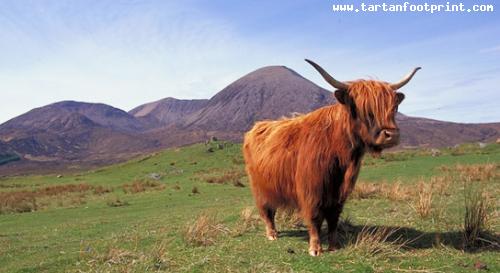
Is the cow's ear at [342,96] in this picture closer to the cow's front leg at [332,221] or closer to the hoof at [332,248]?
the cow's front leg at [332,221]

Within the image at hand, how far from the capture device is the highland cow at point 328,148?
20.0 ft

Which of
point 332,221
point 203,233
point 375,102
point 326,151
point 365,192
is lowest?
point 365,192

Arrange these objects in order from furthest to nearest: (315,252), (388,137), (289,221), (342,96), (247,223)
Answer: (247,223) < (289,221) < (315,252) < (342,96) < (388,137)

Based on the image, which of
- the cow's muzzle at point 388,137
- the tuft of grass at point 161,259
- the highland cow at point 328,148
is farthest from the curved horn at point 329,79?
the tuft of grass at point 161,259

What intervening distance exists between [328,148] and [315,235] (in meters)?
1.13

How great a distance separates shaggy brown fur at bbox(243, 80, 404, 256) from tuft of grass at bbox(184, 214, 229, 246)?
0.94 metres

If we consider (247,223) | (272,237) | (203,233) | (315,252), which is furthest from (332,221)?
(247,223)

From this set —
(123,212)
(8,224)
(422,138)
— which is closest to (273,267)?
(123,212)

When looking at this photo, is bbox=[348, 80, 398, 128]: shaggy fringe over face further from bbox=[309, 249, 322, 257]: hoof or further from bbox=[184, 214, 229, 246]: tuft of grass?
bbox=[184, 214, 229, 246]: tuft of grass

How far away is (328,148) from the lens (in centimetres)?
666

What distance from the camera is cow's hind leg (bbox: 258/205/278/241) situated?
7.99 meters

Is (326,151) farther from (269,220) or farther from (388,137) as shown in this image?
(269,220)

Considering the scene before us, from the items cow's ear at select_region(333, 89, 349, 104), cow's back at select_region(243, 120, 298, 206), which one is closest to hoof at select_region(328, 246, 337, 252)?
cow's back at select_region(243, 120, 298, 206)

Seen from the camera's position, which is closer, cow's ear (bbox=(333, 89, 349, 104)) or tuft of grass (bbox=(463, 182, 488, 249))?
cow's ear (bbox=(333, 89, 349, 104))
